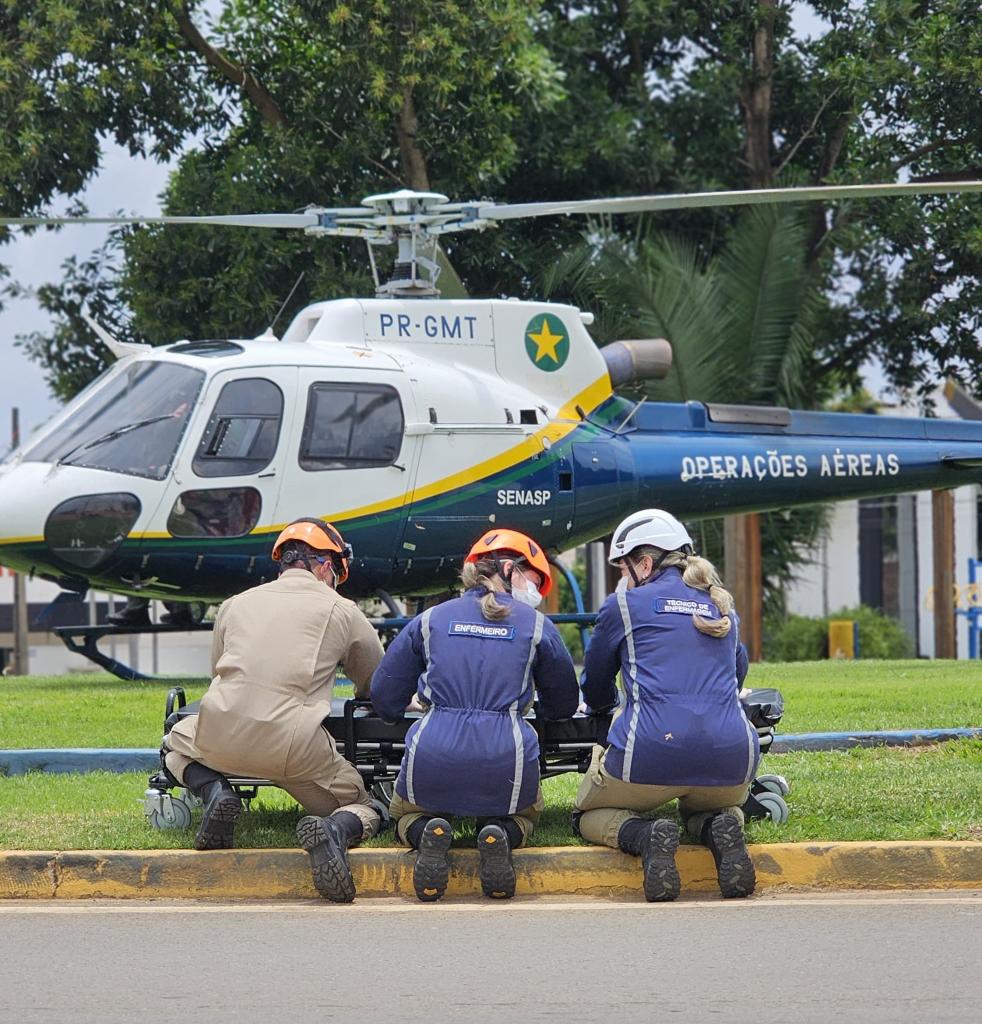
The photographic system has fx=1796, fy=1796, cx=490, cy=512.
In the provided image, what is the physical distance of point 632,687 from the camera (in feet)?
24.5

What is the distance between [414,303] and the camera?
15102 millimetres

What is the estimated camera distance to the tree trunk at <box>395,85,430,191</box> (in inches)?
924

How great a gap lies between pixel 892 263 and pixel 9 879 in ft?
70.7

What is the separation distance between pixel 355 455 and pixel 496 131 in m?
10.7

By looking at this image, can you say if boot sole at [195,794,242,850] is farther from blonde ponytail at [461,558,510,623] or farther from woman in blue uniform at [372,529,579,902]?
blonde ponytail at [461,558,510,623]

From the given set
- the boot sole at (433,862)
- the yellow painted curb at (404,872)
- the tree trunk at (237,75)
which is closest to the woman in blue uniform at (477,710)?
the boot sole at (433,862)

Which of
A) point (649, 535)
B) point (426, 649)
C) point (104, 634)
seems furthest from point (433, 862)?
point (104, 634)

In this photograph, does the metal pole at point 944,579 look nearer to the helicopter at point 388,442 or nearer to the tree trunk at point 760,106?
the tree trunk at point 760,106

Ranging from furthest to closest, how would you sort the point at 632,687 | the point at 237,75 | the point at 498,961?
the point at 237,75 < the point at 632,687 < the point at 498,961

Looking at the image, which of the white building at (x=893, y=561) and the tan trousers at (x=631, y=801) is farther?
the white building at (x=893, y=561)

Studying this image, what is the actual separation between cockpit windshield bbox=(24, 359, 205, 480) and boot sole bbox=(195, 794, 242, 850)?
22.0ft

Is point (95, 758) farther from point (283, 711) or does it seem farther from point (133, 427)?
point (133, 427)

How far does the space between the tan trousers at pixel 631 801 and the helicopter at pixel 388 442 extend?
6.53 metres

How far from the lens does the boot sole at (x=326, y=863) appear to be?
7.21 meters
